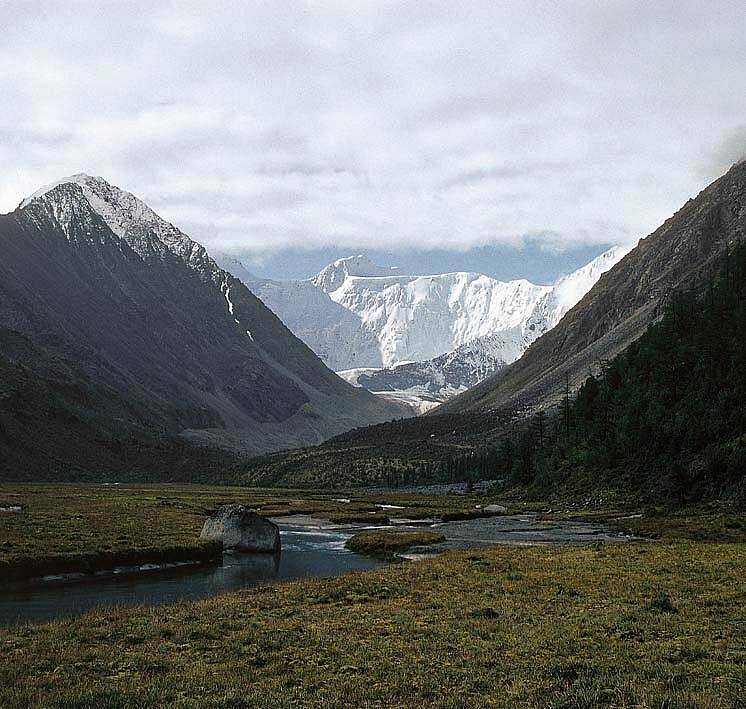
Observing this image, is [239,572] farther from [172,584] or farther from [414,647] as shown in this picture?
[414,647]

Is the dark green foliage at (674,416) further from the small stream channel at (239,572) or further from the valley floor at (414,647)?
the valley floor at (414,647)

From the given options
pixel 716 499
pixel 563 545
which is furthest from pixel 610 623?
pixel 716 499

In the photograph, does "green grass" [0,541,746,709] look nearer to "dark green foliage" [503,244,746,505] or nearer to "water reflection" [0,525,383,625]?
"water reflection" [0,525,383,625]

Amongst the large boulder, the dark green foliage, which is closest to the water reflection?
the large boulder

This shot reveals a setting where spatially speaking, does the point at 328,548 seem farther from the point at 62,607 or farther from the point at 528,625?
the point at 528,625

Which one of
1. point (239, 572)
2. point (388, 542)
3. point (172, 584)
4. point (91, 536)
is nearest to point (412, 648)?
point (172, 584)

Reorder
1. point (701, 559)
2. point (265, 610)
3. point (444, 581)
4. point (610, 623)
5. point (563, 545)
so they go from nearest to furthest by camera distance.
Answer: point (610, 623)
point (265, 610)
point (444, 581)
point (701, 559)
point (563, 545)
